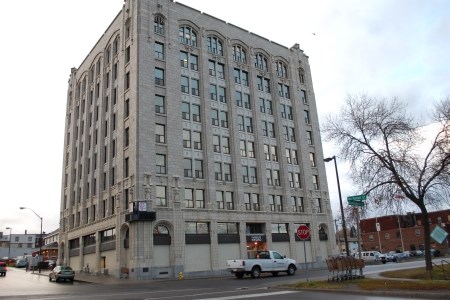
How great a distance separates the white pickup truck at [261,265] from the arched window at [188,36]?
28257 mm

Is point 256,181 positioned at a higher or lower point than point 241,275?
higher

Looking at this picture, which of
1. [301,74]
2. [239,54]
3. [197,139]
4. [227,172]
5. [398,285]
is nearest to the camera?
[398,285]

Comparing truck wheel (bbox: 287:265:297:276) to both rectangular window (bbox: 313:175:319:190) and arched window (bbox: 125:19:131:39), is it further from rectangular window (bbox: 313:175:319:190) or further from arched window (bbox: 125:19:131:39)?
arched window (bbox: 125:19:131:39)

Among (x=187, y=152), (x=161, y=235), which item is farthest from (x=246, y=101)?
(x=161, y=235)

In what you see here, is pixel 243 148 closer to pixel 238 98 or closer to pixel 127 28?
pixel 238 98

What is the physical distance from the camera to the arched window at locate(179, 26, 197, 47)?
49031mm

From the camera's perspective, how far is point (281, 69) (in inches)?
2334

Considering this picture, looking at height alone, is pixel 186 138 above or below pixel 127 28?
below

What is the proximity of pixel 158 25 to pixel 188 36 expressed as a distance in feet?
13.6

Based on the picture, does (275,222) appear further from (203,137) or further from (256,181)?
(203,137)

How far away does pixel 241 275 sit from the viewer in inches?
1252

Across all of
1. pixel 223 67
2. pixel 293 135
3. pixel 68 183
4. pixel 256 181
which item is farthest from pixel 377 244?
pixel 68 183

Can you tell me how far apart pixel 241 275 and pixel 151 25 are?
1165 inches

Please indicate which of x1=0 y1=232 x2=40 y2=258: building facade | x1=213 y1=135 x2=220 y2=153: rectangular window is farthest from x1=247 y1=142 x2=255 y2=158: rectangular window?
x1=0 y1=232 x2=40 y2=258: building facade
